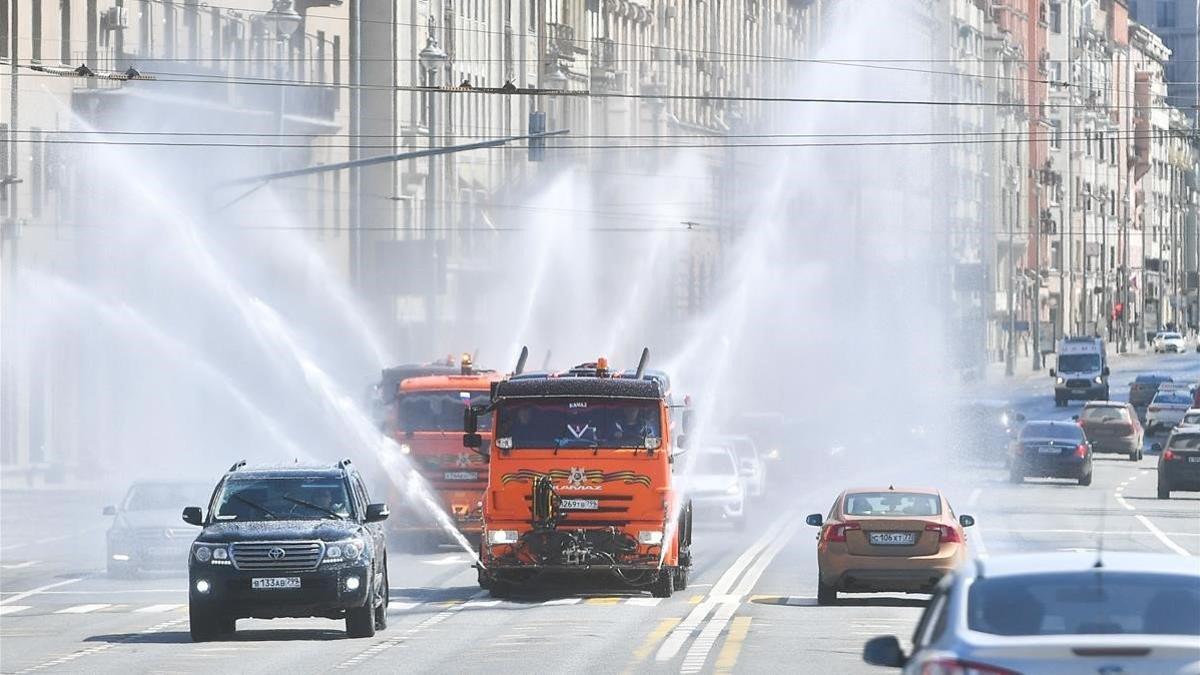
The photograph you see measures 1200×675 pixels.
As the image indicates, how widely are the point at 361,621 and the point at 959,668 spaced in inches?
537

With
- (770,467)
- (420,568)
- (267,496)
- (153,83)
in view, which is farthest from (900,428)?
(267,496)

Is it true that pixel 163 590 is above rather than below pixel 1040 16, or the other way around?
below

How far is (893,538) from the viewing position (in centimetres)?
2727

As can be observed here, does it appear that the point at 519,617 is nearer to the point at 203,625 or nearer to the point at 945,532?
the point at 203,625

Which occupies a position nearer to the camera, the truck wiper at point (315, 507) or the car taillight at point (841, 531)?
the truck wiper at point (315, 507)

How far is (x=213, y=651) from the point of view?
860 inches

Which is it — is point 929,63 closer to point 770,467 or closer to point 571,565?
point 770,467

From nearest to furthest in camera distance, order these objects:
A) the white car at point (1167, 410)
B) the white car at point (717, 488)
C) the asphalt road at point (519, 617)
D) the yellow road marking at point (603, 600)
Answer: the asphalt road at point (519, 617), the yellow road marking at point (603, 600), the white car at point (717, 488), the white car at point (1167, 410)

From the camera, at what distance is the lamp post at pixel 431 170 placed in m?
60.0

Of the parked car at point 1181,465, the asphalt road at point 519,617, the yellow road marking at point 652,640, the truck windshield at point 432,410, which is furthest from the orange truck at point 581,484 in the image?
the parked car at point 1181,465

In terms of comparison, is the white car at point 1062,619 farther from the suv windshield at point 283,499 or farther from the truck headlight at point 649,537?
the truck headlight at point 649,537

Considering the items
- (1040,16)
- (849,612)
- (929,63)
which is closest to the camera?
(849,612)

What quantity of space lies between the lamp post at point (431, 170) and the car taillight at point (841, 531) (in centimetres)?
3215

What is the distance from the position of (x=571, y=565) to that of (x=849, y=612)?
3138mm
